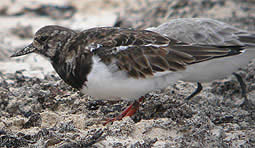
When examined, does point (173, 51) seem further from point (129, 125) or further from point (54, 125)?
point (54, 125)

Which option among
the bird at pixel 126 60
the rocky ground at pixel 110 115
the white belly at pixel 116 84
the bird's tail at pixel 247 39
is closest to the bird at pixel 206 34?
the bird's tail at pixel 247 39

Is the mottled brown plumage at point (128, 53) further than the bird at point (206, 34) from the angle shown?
No

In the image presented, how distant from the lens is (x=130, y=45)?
3410mm

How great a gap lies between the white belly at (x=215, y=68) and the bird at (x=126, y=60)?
0.05 feet

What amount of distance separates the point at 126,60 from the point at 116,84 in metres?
0.23

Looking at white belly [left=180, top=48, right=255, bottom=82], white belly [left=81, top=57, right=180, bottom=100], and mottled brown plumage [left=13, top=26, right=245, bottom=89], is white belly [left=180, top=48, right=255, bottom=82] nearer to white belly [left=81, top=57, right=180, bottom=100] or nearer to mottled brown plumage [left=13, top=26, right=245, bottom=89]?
mottled brown plumage [left=13, top=26, right=245, bottom=89]

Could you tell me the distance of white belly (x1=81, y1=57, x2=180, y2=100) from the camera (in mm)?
3283

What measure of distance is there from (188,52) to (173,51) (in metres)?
0.14

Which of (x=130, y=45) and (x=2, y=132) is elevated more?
(x=130, y=45)

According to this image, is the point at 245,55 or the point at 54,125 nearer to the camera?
the point at 54,125

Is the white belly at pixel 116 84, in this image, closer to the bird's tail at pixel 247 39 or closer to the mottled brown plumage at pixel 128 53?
the mottled brown plumage at pixel 128 53

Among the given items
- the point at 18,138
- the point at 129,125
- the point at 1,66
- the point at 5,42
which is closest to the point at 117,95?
the point at 129,125

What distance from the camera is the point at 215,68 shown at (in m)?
3.91

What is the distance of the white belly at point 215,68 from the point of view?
3.55 m
